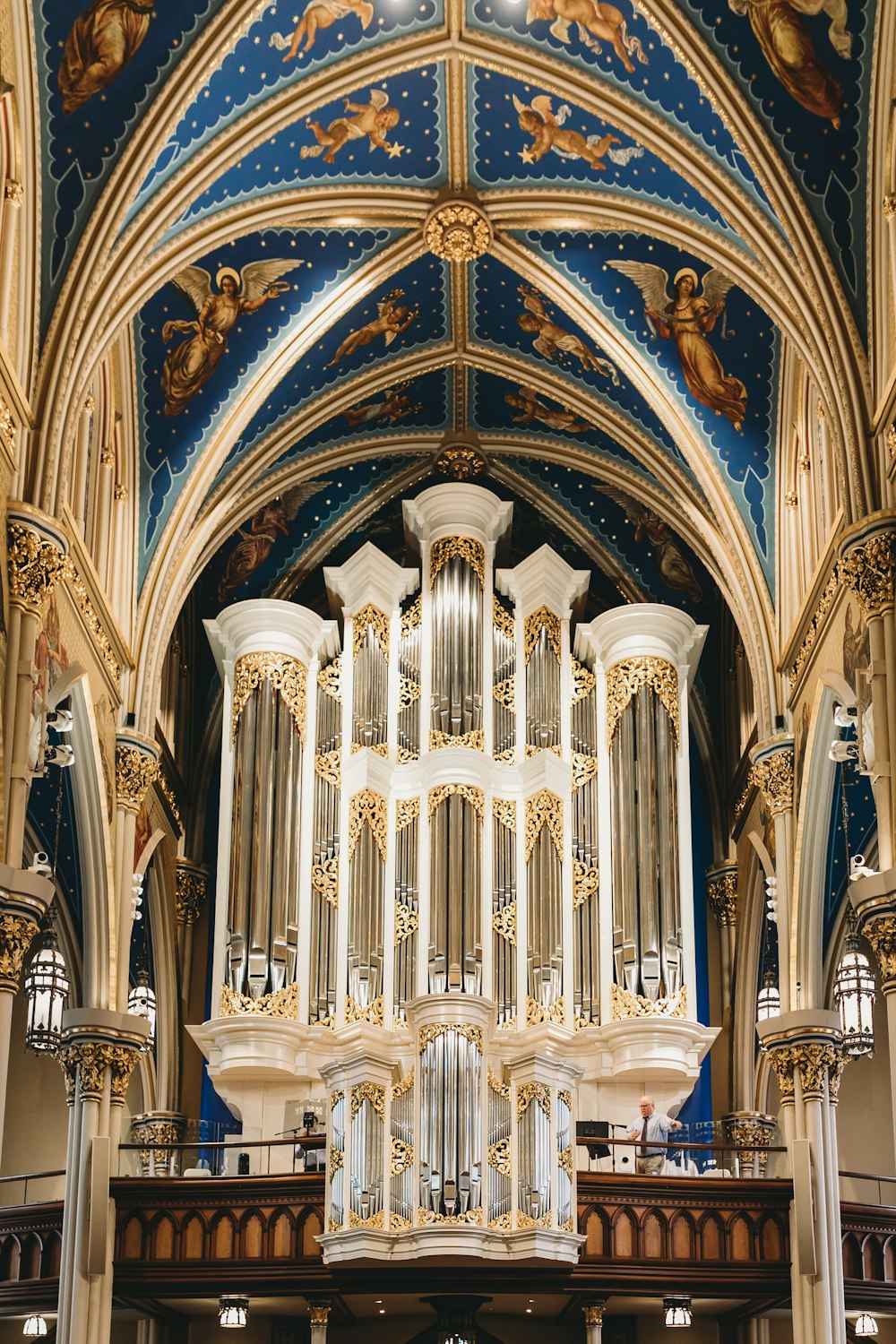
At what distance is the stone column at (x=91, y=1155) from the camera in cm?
1942

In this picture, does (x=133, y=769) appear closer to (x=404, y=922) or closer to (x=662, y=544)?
(x=404, y=922)

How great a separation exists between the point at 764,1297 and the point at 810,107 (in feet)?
38.2

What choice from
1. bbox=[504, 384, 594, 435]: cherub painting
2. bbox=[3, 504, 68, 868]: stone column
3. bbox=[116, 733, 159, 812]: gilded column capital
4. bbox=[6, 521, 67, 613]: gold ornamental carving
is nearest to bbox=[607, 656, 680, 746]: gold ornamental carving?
bbox=[504, 384, 594, 435]: cherub painting

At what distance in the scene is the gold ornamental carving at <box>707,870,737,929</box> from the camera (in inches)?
1033

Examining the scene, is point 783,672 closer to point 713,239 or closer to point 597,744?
point 597,744

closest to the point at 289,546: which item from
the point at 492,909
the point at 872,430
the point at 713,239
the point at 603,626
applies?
the point at 603,626

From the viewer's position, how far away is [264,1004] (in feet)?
74.8

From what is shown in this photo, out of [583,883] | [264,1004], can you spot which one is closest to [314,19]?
[583,883]

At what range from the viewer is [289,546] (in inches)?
1075

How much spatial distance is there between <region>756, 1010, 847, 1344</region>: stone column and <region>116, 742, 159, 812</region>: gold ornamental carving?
6.98 m

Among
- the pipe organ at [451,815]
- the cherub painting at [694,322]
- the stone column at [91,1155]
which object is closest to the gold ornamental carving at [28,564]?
the stone column at [91,1155]

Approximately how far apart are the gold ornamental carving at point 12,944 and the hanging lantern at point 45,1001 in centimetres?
434

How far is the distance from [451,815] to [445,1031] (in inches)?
182

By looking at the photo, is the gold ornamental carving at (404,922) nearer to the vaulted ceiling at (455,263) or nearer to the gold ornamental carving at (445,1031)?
the gold ornamental carving at (445,1031)
